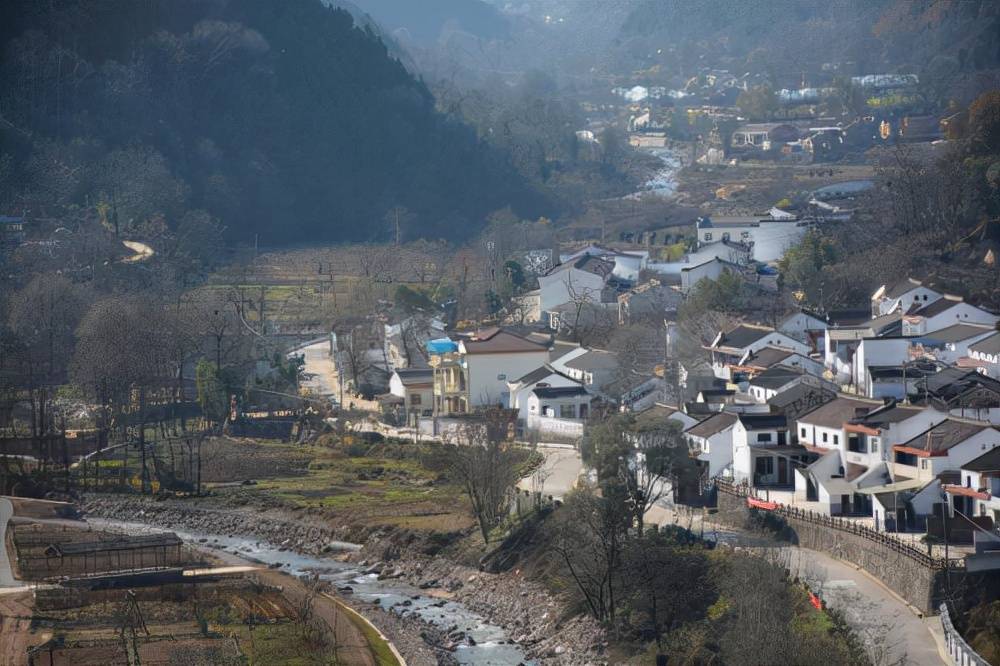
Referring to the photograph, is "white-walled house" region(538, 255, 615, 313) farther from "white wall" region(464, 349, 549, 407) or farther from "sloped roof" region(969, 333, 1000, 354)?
"sloped roof" region(969, 333, 1000, 354)

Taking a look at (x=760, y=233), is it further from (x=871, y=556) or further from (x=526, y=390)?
(x=871, y=556)

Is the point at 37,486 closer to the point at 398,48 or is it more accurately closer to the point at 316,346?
the point at 316,346

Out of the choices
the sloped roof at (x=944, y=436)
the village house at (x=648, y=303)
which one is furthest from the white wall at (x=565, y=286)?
the sloped roof at (x=944, y=436)

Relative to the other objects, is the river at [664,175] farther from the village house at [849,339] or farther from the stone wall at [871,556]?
the stone wall at [871,556]

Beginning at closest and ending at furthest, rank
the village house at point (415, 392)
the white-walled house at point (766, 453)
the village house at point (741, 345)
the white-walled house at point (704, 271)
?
the white-walled house at point (766, 453) → the village house at point (741, 345) → the village house at point (415, 392) → the white-walled house at point (704, 271)

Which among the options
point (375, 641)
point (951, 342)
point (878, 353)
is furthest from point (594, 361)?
point (375, 641)

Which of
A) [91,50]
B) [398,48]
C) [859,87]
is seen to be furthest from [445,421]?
[398,48]

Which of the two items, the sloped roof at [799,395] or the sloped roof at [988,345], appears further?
the sloped roof at [988,345]

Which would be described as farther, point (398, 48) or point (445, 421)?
point (398, 48)
